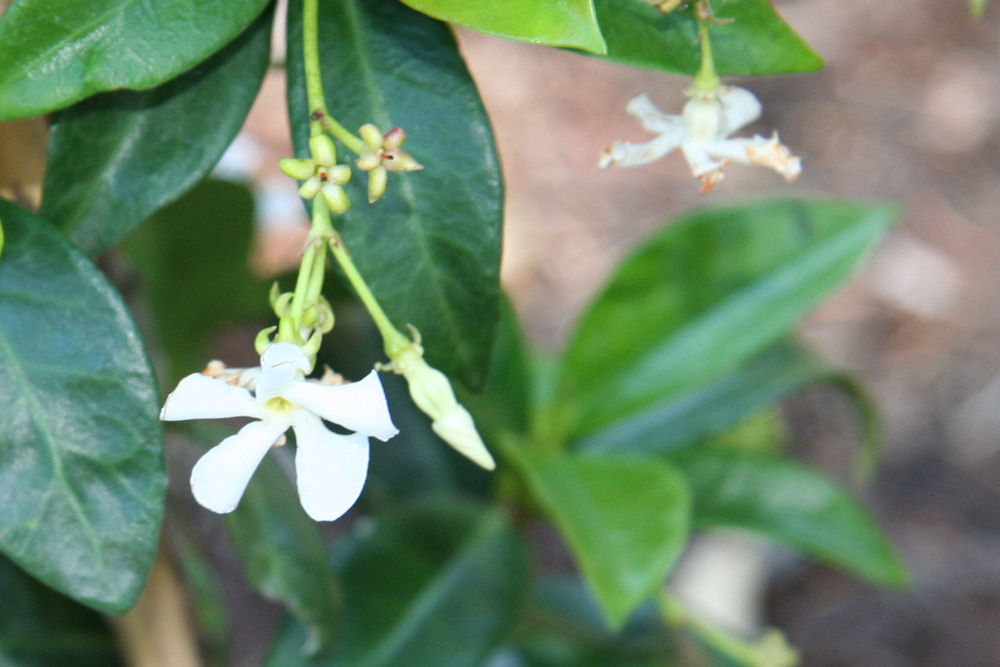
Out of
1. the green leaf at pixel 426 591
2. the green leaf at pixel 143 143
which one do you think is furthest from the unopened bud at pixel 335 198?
the green leaf at pixel 426 591

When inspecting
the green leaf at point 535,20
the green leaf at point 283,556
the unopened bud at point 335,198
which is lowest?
the green leaf at point 283,556

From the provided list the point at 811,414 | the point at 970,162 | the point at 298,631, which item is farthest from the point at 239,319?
the point at 970,162

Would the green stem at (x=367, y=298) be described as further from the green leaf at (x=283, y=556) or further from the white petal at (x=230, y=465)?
the green leaf at (x=283, y=556)

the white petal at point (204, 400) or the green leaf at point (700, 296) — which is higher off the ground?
the white petal at point (204, 400)

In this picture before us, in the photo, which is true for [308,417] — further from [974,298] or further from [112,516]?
[974,298]

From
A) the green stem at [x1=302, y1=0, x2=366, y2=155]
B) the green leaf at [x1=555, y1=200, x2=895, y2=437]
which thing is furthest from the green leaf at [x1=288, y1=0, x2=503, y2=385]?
the green leaf at [x1=555, y1=200, x2=895, y2=437]

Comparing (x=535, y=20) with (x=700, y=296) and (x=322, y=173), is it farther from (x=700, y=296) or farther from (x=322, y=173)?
(x=700, y=296)

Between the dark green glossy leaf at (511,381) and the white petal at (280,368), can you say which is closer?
the white petal at (280,368)
